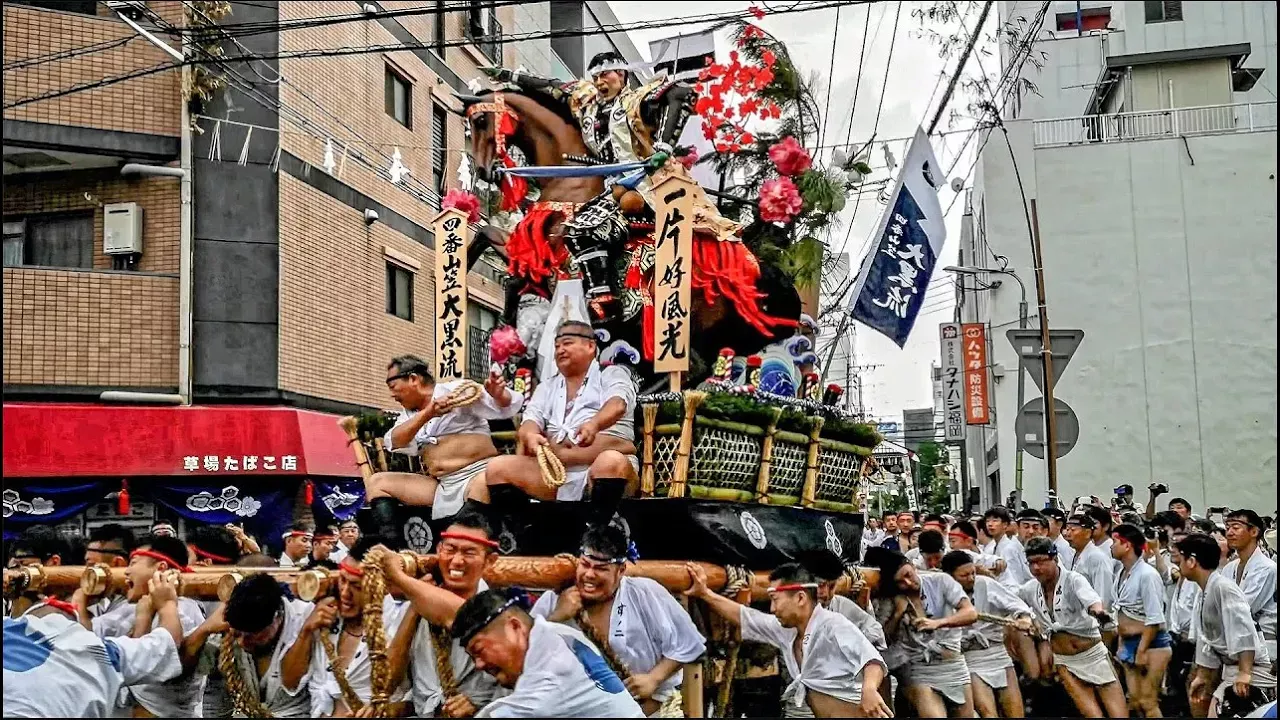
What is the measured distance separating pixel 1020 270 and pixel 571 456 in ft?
59.5

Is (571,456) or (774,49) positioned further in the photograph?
(774,49)

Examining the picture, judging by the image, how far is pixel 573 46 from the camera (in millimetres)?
21484

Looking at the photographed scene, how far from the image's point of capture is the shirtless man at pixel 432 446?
239 inches

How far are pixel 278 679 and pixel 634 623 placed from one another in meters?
1.52

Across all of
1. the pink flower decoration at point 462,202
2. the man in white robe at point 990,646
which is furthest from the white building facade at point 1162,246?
the pink flower decoration at point 462,202

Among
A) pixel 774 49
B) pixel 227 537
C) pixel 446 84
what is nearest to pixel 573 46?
pixel 446 84

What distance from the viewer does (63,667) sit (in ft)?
14.2

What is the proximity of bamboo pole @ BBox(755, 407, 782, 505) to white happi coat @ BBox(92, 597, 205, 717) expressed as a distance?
265 centimetres

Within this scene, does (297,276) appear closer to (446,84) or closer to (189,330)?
(189,330)

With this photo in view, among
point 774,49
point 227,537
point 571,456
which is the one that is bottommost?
point 227,537

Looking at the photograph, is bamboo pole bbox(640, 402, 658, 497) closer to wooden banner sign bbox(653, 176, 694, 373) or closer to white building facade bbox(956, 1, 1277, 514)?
wooden banner sign bbox(653, 176, 694, 373)

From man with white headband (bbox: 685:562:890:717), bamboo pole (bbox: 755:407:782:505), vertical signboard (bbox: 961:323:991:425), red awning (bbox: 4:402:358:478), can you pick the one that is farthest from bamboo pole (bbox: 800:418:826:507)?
vertical signboard (bbox: 961:323:991:425)

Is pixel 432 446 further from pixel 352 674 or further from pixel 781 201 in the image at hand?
pixel 781 201

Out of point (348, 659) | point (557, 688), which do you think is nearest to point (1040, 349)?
point (348, 659)
